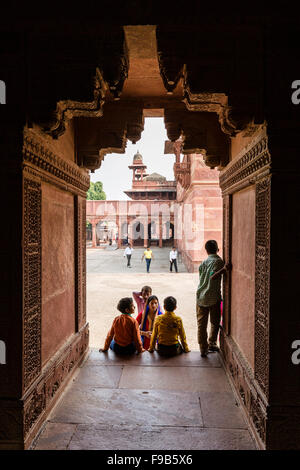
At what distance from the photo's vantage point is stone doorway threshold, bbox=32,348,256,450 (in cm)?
238

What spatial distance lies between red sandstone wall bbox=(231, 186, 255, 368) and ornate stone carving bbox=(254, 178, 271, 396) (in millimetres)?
233

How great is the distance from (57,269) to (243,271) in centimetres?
184

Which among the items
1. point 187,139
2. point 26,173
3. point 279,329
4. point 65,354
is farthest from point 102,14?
point 65,354

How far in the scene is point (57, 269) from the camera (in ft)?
10.6

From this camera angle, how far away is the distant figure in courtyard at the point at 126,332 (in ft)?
12.9

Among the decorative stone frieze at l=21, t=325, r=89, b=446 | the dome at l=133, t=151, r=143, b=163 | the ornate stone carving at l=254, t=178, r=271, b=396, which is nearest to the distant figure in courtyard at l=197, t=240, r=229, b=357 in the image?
the ornate stone carving at l=254, t=178, r=271, b=396

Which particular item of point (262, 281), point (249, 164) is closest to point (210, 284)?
point (262, 281)

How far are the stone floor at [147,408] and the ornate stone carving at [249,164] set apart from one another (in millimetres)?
2020

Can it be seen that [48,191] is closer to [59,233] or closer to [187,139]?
[59,233]

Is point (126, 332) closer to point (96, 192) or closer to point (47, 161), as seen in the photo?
point (47, 161)

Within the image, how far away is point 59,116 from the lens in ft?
7.65

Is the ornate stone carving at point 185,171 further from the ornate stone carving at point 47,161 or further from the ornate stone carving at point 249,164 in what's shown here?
the ornate stone carving at point 47,161

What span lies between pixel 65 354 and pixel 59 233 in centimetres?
122
